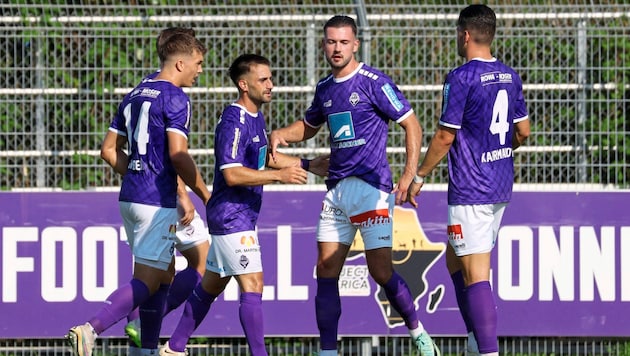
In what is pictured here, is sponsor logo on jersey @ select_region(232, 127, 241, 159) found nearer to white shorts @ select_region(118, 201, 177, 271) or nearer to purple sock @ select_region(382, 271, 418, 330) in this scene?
white shorts @ select_region(118, 201, 177, 271)

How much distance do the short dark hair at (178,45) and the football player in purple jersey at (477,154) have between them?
178 cm

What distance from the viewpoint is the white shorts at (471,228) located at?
24.8 ft

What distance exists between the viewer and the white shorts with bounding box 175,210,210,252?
345 inches

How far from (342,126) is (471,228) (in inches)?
45.0

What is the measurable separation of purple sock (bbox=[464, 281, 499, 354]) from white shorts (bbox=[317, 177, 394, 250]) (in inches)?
30.6

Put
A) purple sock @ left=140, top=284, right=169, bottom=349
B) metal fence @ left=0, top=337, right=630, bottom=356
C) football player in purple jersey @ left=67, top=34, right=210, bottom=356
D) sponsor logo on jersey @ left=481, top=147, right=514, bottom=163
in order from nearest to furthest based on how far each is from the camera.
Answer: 1. sponsor logo on jersey @ left=481, top=147, right=514, bottom=163
2. football player in purple jersey @ left=67, top=34, right=210, bottom=356
3. purple sock @ left=140, top=284, right=169, bottom=349
4. metal fence @ left=0, top=337, right=630, bottom=356

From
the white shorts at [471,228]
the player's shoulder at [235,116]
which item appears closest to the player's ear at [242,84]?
the player's shoulder at [235,116]

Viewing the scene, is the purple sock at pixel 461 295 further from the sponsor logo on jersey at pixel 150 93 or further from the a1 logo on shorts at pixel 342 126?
the sponsor logo on jersey at pixel 150 93

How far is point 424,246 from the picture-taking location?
10.0 meters

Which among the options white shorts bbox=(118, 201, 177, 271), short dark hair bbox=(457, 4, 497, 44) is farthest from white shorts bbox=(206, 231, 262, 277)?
short dark hair bbox=(457, 4, 497, 44)

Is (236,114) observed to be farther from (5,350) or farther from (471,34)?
(5,350)

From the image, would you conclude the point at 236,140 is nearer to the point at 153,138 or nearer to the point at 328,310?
the point at 153,138

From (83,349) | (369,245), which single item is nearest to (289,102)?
(369,245)

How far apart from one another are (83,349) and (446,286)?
3.61 meters
